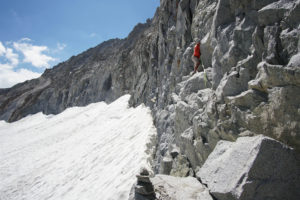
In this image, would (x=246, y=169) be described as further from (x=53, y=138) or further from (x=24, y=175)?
(x=53, y=138)

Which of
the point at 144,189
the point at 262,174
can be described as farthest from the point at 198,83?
the point at 144,189

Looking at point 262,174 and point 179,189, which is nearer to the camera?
point 262,174

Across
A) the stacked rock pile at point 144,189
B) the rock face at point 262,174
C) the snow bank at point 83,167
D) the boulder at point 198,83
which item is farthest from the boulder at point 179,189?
the boulder at point 198,83

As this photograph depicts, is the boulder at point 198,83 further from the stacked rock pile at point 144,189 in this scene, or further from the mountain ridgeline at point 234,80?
the stacked rock pile at point 144,189

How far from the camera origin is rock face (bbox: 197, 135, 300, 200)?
12.4ft

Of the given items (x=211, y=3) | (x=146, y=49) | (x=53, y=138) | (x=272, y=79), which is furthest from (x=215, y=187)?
(x=53, y=138)

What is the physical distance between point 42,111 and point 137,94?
138 feet

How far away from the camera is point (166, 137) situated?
414 inches

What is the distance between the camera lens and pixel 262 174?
3852mm

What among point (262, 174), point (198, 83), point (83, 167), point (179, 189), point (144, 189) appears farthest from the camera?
point (83, 167)

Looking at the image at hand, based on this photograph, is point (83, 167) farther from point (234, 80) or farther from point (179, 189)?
point (234, 80)

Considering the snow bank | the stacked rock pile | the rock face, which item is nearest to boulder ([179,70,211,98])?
the rock face

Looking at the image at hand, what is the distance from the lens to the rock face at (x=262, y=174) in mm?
3766

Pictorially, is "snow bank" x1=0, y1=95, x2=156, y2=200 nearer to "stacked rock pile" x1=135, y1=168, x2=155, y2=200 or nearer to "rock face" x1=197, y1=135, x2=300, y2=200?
"stacked rock pile" x1=135, y1=168, x2=155, y2=200
